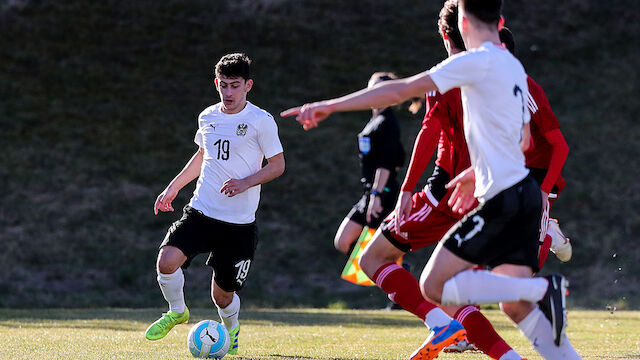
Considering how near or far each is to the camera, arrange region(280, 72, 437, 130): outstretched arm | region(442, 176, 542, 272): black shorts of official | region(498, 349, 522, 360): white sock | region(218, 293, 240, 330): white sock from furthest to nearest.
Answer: region(218, 293, 240, 330): white sock → region(498, 349, 522, 360): white sock → region(442, 176, 542, 272): black shorts of official → region(280, 72, 437, 130): outstretched arm

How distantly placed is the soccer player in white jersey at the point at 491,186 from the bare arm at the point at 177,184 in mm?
2515

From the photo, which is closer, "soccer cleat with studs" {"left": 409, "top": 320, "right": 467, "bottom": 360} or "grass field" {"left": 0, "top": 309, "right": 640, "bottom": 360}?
"soccer cleat with studs" {"left": 409, "top": 320, "right": 467, "bottom": 360}

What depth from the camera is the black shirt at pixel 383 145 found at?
8834 mm

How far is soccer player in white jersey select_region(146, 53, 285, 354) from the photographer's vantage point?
636cm

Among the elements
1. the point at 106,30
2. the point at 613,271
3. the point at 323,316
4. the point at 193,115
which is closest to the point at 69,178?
the point at 193,115

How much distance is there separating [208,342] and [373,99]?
265 centimetres

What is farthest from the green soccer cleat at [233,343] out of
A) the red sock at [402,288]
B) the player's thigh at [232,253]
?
the red sock at [402,288]

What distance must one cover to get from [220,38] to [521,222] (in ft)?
57.3

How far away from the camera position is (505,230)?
14.4ft

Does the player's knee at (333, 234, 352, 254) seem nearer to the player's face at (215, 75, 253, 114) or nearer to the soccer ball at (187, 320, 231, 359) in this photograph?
the player's face at (215, 75, 253, 114)

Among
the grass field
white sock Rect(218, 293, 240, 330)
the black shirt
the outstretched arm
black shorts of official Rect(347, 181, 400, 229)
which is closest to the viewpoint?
the outstretched arm

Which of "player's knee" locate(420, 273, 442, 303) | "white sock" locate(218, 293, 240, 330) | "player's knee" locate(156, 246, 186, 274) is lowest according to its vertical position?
"white sock" locate(218, 293, 240, 330)

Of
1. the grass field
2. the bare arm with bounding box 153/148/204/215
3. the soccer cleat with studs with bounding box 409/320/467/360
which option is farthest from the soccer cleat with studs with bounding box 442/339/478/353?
the bare arm with bounding box 153/148/204/215

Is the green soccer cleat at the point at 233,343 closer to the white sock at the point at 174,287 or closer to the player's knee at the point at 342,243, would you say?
the white sock at the point at 174,287
